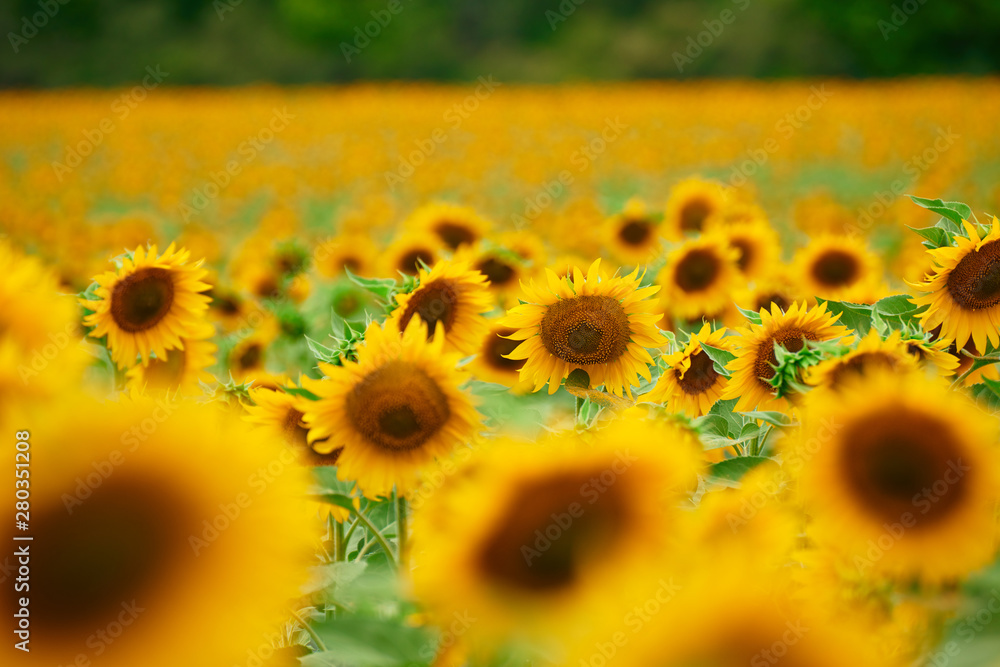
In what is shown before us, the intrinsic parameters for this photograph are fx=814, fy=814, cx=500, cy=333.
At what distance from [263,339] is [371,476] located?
1286 millimetres

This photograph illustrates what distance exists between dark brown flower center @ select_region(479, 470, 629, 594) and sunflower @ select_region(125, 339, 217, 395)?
83cm

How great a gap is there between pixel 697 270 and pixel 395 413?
121cm

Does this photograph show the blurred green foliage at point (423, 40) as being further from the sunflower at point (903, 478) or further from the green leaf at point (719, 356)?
the sunflower at point (903, 478)

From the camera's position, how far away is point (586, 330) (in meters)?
1.04

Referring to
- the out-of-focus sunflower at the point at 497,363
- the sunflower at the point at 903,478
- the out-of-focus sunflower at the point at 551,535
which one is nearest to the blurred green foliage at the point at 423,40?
the out-of-focus sunflower at the point at 497,363

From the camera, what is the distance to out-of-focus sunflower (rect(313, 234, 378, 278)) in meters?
2.53

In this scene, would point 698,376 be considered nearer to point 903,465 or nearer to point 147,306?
point 903,465

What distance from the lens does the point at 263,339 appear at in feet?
6.54

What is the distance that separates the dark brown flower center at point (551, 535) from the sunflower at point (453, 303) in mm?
682

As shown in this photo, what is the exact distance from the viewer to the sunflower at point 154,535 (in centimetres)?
44

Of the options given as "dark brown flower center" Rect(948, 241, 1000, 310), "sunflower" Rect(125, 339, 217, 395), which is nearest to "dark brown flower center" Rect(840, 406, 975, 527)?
"dark brown flower center" Rect(948, 241, 1000, 310)
